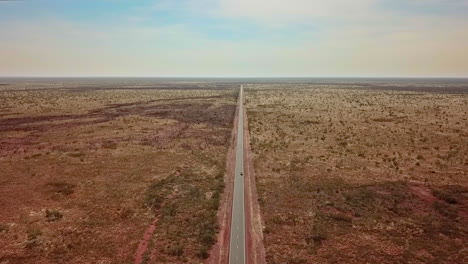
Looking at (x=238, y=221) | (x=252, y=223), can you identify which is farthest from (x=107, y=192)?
(x=252, y=223)

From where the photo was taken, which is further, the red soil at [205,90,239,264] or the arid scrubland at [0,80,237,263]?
the arid scrubland at [0,80,237,263]

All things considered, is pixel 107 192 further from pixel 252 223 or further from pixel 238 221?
pixel 252 223

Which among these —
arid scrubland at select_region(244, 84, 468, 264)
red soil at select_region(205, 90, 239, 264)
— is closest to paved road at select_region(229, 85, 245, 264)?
red soil at select_region(205, 90, 239, 264)

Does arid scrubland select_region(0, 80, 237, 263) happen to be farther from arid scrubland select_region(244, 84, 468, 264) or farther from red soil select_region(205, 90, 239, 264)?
arid scrubland select_region(244, 84, 468, 264)

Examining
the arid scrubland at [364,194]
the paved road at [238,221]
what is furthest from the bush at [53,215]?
the arid scrubland at [364,194]

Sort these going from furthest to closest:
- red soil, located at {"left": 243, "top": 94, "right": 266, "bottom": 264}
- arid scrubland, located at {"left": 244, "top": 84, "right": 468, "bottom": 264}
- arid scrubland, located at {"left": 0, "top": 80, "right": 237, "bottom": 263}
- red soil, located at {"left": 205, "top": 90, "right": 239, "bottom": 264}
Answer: arid scrubland, located at {"left": 0, "top": 80, "right": 237, "bottom": 263}
arid scrubland, located at {"left": 244, "top": 84, "right": 468, "bottom": 264}
red soil, located at {"left": 243, "top": 94, "right": 266, "bottom": 264}
red soil, located at {"left": 205, "top": 90, "right": 239, "bottom": 264}

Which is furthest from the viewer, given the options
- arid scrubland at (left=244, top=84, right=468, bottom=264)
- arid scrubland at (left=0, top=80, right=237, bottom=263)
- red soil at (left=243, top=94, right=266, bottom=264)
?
arid scrubland at (left=0, top=80, right=237, bottom=263)
